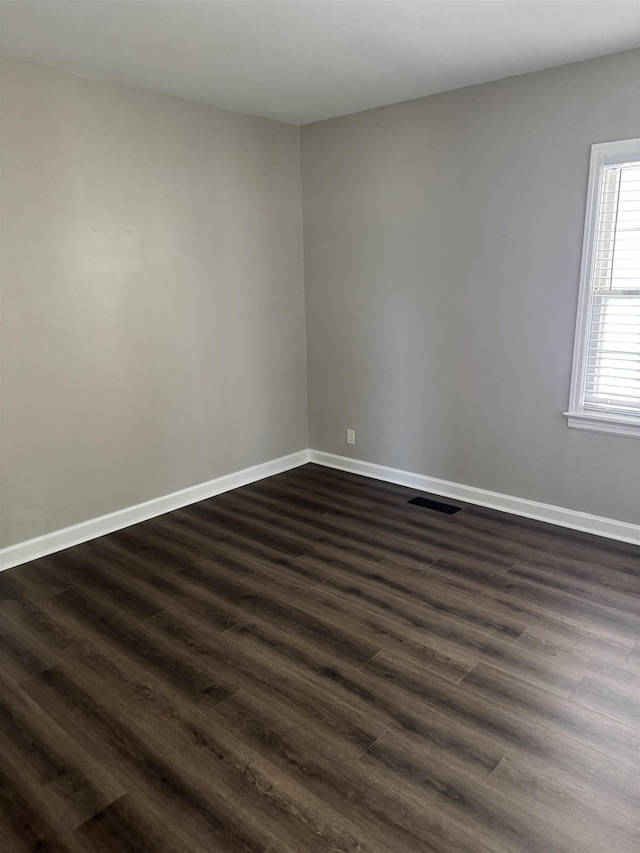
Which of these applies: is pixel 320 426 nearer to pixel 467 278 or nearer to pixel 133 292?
pixel 467 278

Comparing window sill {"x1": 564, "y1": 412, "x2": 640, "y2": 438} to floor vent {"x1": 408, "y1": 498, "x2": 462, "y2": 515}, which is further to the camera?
floor vent {"x1": 408, "y1": 498, "x2": 462, "y2": 515}

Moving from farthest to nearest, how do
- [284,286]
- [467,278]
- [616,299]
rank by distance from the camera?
[284,286] → [467,278] → [616,299]

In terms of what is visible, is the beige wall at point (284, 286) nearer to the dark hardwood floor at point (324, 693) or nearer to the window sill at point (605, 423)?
the window sill at point (605, 423)

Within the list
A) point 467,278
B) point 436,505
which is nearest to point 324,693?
point 436,505

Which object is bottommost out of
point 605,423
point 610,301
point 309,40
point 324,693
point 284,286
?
point 324,693

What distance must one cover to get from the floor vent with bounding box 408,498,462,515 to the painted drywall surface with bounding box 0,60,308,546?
124 centimetres

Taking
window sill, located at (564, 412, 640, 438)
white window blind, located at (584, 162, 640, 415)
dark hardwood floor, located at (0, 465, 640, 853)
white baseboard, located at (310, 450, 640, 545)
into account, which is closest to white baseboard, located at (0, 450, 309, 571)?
dark hardwood floor, located at (0, 465, 640, 853)

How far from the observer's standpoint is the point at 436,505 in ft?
13.2

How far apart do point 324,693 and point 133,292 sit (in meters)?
2.54

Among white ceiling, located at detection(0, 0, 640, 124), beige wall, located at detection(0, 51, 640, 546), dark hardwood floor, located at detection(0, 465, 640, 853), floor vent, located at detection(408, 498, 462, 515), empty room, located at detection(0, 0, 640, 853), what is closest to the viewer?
dark hardwood floor, located at detection(0, 465, 640, 853)

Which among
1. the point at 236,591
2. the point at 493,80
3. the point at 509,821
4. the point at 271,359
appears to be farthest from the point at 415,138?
the point at 509,821

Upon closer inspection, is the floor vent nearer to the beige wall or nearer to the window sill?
the beige wall

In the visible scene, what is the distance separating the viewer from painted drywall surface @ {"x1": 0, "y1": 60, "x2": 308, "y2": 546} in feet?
10.4

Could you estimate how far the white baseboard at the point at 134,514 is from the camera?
3.35m
